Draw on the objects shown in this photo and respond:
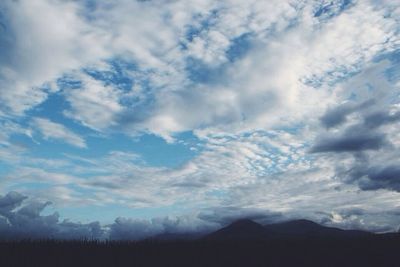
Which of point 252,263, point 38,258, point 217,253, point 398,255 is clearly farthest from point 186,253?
point 398,255

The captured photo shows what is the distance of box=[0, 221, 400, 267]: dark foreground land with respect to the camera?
49750 mm

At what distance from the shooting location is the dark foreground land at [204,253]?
49.8 m

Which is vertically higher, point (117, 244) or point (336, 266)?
point (117, 244)

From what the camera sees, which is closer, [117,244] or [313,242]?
[117,244]

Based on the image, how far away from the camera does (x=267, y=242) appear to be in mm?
65938

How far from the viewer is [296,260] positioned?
185ft

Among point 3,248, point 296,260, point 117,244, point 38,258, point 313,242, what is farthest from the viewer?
point 313,242

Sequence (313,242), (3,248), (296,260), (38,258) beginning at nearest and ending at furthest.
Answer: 1. (38,258)
2. (3,248)
3. (296,260)
4. (313,242)

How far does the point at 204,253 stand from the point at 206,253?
0.31m

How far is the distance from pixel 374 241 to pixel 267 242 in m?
18.2

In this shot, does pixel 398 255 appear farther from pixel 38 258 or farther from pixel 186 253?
pixel 38 258

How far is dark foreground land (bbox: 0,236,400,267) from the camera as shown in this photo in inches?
1965

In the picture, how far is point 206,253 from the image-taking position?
57906mm

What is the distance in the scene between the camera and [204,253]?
5781 cm
